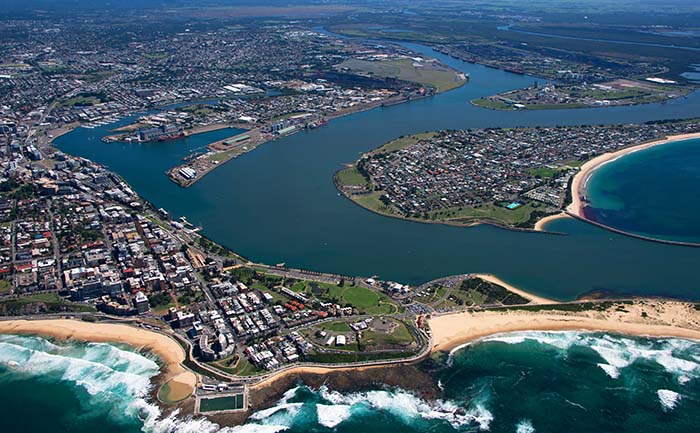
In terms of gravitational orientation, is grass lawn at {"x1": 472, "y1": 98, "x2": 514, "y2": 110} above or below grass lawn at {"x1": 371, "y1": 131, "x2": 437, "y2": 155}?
above

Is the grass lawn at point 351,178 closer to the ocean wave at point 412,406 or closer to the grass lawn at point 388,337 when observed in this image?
the grass lawn at point 388,337

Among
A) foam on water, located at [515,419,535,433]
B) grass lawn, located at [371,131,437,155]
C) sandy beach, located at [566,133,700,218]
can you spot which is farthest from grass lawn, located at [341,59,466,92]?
foam on water, located at [515,419,535,433]

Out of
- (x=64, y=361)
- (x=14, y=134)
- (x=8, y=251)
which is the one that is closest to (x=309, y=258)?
(x=64, y=361)

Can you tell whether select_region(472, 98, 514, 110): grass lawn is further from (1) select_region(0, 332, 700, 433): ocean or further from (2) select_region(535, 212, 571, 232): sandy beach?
(1) select_region(0, 332, 700, 433): ocean

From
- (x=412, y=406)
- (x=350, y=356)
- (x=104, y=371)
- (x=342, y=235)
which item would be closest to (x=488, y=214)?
(x=342, y=235)

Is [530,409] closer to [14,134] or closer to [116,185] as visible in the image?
[116,185]

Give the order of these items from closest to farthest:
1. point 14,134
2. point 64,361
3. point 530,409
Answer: point 530,409 → point 64,361 → point 14,134
